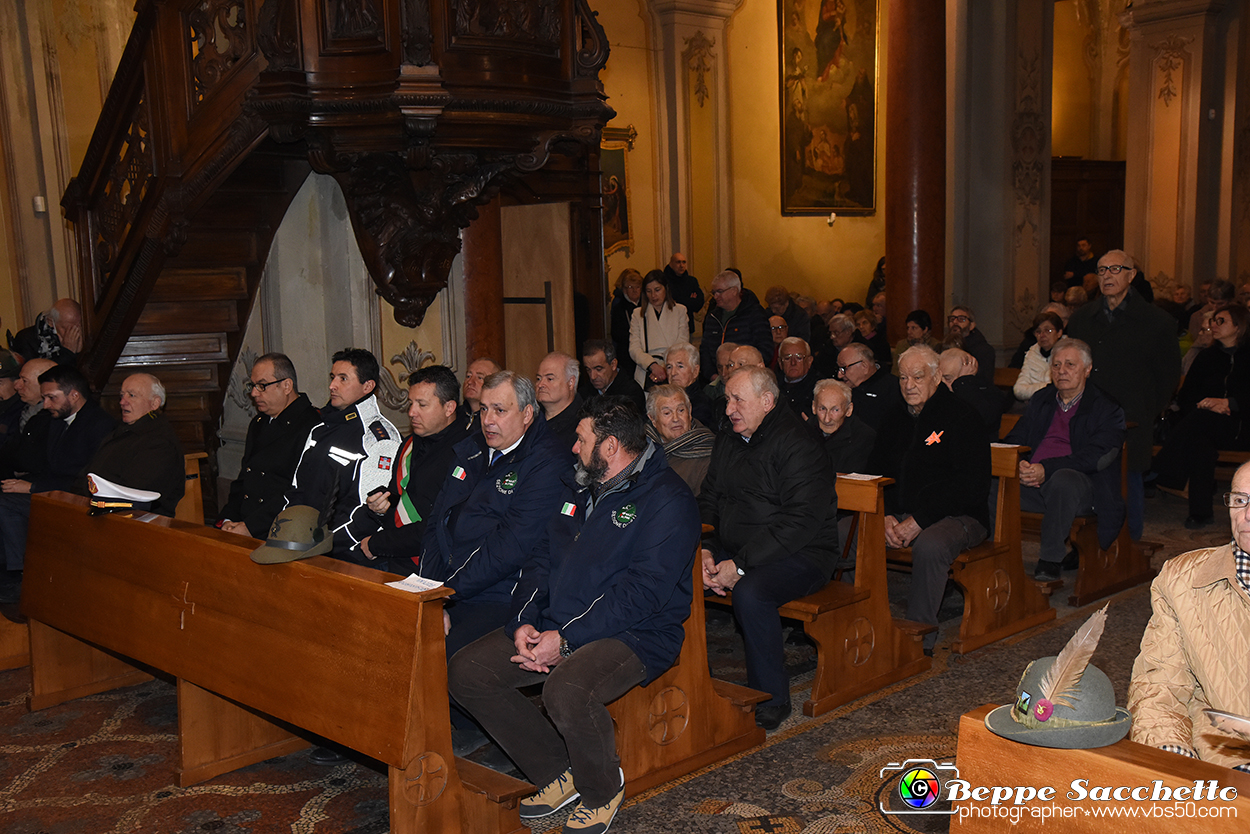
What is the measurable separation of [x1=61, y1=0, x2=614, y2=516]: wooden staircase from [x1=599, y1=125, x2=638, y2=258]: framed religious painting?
6.15 m

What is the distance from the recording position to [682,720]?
3.99 meters

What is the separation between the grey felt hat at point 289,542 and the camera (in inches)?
145

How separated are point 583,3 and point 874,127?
10.6 m

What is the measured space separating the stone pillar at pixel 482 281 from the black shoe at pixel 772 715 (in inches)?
115

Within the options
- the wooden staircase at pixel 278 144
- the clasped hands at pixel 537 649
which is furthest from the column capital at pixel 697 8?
the clasped hands at pixel 537 649

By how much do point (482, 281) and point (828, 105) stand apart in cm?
992

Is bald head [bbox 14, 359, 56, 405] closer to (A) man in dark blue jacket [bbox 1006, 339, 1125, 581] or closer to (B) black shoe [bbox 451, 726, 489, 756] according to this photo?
(B) black shoe [bbox 451, 726, 489, 756]

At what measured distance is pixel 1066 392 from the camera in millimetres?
6066

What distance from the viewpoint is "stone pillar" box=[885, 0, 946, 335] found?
8820 mm

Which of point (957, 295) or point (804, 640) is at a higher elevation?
point (957, 295)

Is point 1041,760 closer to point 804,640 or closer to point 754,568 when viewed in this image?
point 754,568

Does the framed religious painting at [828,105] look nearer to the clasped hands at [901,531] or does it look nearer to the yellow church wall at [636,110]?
the yellow church wall at [636,110]

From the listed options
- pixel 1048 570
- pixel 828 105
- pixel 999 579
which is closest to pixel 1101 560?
pixel 1048 570

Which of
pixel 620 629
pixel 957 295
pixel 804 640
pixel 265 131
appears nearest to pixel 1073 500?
pixel 804 640
